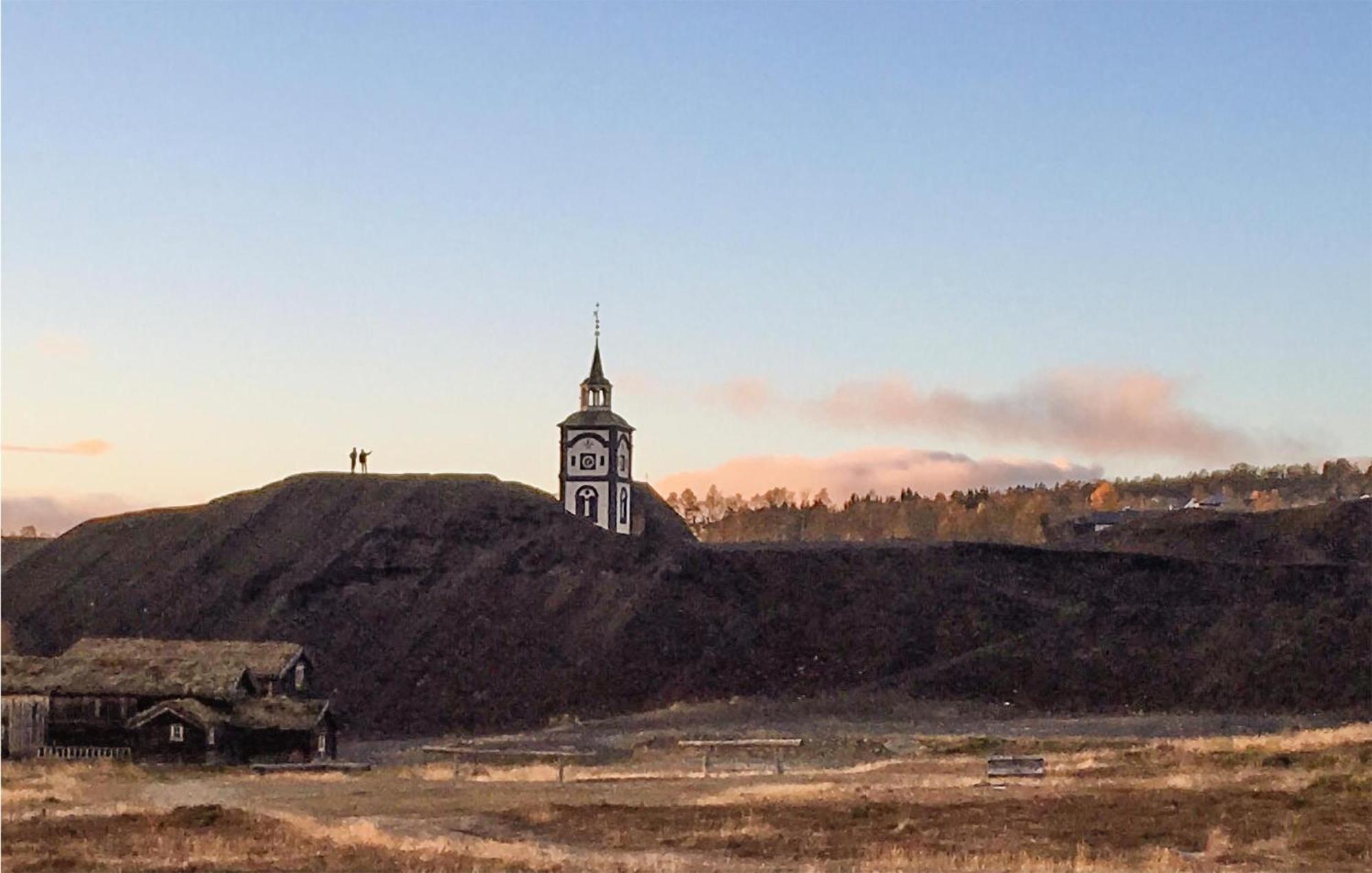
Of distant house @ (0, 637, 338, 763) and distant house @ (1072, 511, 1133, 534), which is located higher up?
distant house @ (1072, 511, 1133, 534)

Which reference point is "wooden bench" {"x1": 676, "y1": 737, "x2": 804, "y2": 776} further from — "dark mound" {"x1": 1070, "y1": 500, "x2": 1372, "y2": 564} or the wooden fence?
"dark mound" {"x1": 1070, "y1": 500, "x2": 1372, "y2": 564}

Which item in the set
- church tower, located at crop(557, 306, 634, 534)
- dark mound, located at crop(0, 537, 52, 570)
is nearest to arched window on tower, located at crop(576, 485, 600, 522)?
church tower, located at crop(557, 306, 634, 534)

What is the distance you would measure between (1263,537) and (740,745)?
5597 cm

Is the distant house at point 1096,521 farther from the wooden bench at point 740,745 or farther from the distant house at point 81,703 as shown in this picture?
the distant house at point 81,703

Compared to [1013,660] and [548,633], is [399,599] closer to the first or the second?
[548,633]

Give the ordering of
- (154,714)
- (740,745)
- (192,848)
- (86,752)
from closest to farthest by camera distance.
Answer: (192,848), (740,745), (154,714), (86,752)

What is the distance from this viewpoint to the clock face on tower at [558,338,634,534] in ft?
354

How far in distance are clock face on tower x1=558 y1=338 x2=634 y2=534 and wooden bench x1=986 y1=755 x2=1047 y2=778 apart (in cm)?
6226

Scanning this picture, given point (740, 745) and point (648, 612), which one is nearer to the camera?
point (740, 745)

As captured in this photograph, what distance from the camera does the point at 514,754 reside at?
196ft

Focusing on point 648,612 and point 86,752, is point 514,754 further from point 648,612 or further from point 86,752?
point 648,612

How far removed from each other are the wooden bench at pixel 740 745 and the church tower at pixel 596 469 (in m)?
45.7

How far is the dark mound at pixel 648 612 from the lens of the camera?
Answer: 3132 inches

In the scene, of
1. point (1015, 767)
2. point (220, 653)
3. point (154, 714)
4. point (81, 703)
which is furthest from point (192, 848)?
point (220, 653)
